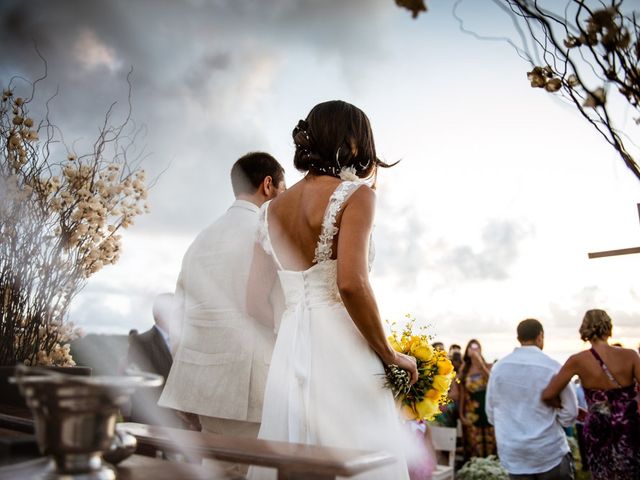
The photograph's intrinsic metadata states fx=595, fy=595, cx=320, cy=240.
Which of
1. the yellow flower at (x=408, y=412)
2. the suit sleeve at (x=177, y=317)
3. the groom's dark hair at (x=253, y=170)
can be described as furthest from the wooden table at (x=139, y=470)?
the groom's dark hair at (x=253, y=170)

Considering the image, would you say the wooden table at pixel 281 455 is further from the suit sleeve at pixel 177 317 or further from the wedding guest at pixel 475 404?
the wedding guest at pixel 475 404

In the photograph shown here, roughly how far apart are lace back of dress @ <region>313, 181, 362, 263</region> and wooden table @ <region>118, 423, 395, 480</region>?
72 cm

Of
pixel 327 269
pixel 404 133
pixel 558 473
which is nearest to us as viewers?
pixel 327 269

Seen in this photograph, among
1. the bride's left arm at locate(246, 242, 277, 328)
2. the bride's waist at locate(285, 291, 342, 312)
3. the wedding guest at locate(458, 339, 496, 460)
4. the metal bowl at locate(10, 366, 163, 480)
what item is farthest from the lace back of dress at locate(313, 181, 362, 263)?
the wedding guest at locate(458, 339, 496, 460)

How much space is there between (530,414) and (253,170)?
3.32m

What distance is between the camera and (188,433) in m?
1.55

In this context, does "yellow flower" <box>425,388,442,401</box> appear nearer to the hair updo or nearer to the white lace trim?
the white lace trim

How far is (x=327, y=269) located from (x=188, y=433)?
71 centimetres

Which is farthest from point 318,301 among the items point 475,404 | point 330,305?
point 475,404

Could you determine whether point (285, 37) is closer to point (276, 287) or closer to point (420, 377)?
point (276, 287)

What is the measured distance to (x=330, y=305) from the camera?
2004 millimetres

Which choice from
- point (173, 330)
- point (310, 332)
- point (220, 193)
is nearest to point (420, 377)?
point (310, 332)

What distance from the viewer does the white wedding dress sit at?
1914 mm

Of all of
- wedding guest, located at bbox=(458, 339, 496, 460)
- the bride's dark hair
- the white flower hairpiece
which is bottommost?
wedding guest, located at bbox=(458, 339, 496, 460)
